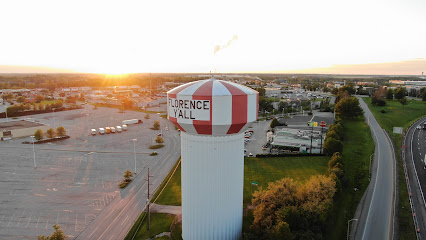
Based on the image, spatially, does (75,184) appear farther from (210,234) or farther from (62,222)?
(210,234)

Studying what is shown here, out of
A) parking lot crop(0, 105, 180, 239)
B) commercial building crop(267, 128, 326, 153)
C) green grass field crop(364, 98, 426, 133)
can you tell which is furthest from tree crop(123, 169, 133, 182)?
green grass field crop(364, 98, 426, 133)

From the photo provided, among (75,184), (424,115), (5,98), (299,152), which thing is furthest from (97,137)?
(424,115)

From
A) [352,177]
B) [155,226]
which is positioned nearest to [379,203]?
[352,177]

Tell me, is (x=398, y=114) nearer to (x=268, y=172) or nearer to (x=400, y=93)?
(x=400, y=93)

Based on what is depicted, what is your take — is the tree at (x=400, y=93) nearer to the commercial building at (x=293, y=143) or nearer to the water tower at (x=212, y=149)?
the commercial building at (x=293, y=143)

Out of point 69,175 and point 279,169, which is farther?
point 279,169

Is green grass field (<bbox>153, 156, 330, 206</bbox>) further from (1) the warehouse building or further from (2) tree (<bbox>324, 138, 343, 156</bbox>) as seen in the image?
(1) the warehouse building
